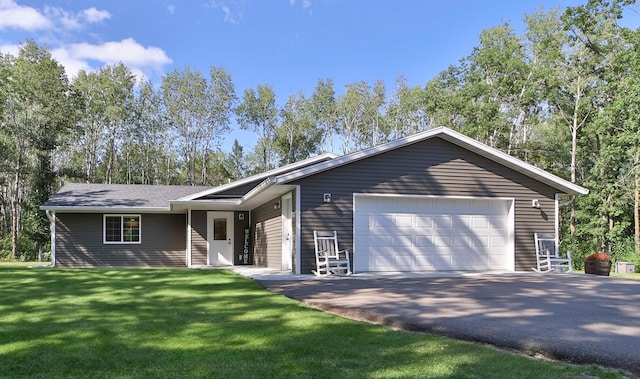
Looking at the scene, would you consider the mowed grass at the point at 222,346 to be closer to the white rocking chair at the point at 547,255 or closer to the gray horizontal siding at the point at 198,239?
the white rocking chair at the point at 547,255

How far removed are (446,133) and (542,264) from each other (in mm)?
4531

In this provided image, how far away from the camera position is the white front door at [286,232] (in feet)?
44.0

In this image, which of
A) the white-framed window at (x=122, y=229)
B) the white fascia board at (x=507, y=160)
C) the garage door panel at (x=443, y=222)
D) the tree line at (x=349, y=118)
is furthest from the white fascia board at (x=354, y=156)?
the tree line at (x=349, y=118)

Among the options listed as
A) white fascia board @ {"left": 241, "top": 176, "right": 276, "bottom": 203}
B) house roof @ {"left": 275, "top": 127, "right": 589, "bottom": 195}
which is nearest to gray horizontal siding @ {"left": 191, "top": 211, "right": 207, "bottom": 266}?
white fascia board @ {"left": 241, "top": 176, "right": 276, "bottom": 203}

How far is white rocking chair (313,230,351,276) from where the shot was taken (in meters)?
12.1

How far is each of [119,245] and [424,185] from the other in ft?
37.1

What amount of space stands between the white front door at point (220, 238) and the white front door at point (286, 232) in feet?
15.1

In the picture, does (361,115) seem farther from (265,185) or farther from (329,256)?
(329,256)

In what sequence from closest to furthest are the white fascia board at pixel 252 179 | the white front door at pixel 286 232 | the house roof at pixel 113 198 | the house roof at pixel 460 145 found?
the house roof at pixel 460 145 → the white front door at pixel 286 232 → the white fascia board at pixel 252 179 → the house roof at pixel 113 198

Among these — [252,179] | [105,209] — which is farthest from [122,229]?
[252,179]

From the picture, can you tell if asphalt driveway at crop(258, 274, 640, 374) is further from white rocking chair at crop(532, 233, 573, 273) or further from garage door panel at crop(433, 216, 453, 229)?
white rocking chair at crop(532, 233, 573, 273)

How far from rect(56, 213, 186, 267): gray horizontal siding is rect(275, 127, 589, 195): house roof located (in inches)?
324

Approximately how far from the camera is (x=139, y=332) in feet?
16.9

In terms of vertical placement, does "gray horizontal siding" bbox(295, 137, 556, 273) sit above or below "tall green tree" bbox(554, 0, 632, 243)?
below
